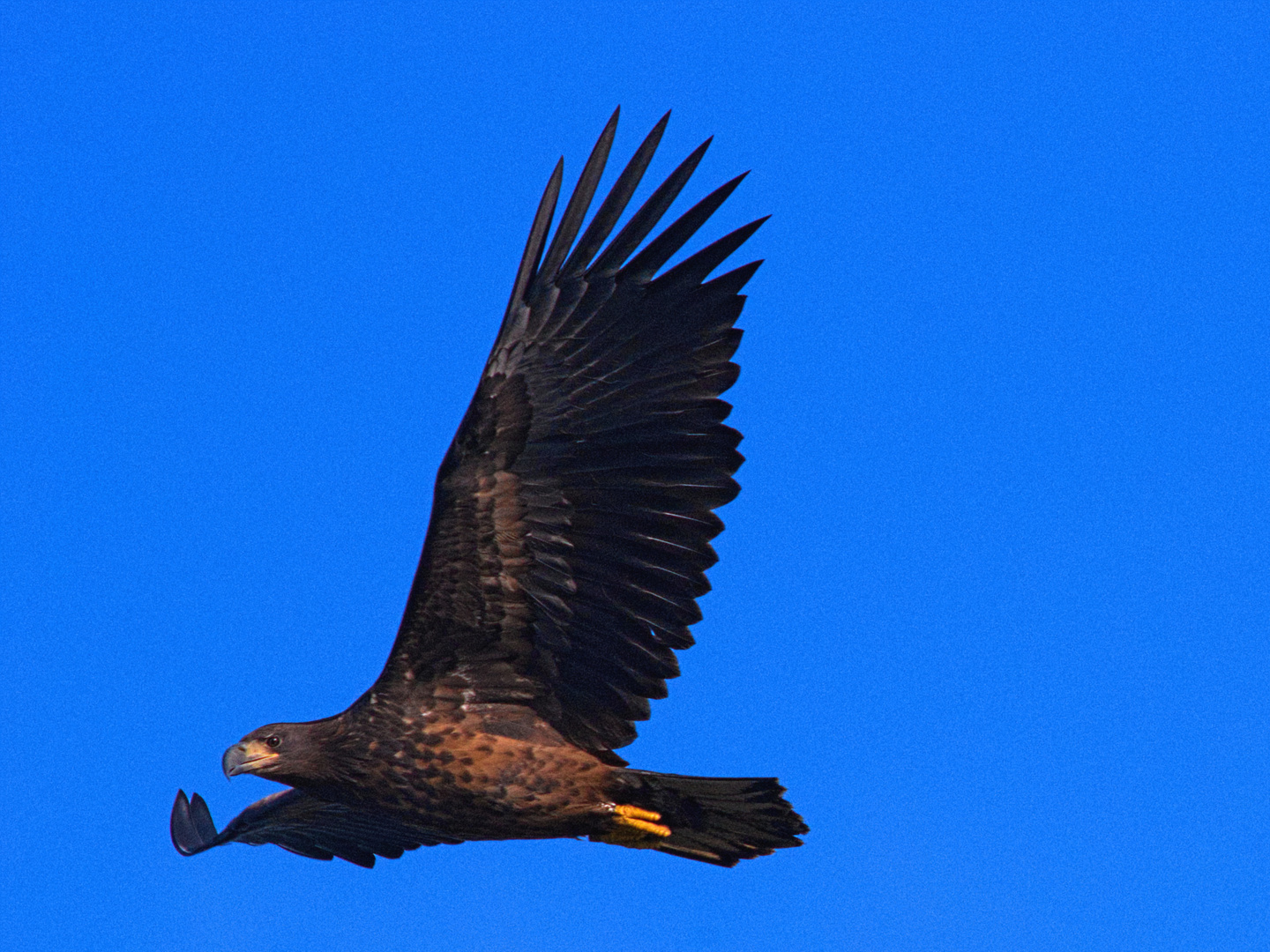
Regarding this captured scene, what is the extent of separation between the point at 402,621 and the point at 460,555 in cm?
50

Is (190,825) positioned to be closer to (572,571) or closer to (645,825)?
(645,825)

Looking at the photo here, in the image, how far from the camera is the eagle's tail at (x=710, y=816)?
339 inches

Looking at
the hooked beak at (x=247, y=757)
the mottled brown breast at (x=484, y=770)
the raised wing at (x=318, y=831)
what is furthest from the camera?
the raised wing at (x=318, y=831)

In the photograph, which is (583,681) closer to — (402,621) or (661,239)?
(402,621)

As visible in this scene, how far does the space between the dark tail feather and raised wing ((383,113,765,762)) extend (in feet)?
1.44

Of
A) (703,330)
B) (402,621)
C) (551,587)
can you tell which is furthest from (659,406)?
(402,621)

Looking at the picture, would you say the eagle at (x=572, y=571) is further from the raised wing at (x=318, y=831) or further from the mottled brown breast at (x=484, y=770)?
the raised wing at (x=318, y=831)

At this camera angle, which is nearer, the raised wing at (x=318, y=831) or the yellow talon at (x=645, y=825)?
the yellow talon at (x=645, y=825)

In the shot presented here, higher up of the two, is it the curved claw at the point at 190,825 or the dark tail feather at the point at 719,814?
the curved claw at the point at 190,825

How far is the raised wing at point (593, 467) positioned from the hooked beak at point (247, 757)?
748 mm

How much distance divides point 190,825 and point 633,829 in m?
3.61

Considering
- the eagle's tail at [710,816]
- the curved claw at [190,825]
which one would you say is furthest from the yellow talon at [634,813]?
the curved claw at [190,825]

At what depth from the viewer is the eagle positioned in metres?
8.18

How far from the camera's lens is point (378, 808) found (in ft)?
28.3
